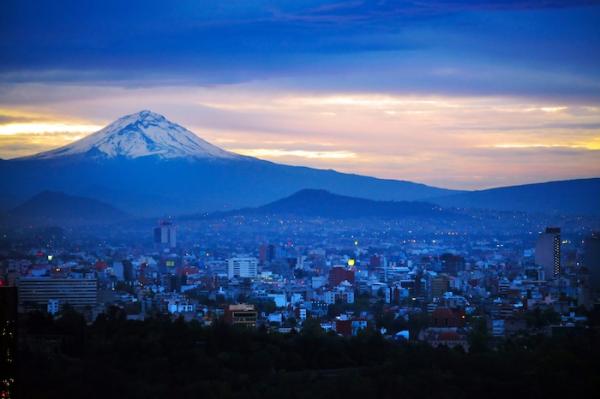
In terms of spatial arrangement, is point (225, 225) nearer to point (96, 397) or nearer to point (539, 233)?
point (539, 233)

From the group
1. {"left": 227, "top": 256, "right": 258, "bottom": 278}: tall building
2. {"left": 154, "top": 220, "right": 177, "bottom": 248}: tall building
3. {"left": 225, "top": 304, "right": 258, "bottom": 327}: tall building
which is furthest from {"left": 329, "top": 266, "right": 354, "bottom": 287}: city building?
{"left": 225, "top": 304, "right": 258, "bottom": 327}: tall building

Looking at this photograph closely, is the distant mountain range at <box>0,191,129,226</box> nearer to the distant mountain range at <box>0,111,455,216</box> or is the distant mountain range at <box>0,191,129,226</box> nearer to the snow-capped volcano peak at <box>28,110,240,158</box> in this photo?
the distant mountain range at <box>0,111,455,216</box>

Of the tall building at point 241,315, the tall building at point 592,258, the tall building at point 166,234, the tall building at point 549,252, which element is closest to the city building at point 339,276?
the tall building at point 549,252

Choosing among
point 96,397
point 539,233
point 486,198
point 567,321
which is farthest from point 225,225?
point 96,397

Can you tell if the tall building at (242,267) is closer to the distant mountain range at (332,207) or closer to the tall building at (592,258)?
the tall building at (592,258)

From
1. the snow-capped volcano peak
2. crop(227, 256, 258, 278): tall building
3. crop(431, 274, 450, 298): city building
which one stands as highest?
the snow-capped volcano peak

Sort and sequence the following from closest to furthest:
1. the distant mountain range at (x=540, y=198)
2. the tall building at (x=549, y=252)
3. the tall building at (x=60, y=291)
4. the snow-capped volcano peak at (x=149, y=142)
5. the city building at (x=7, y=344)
Result: the city building at (x=7, y=344)
the tall building at (x=60, y=291)
the tall building at (x=549, y=252)
the distant mountain range at (x=540, y=198)
the snow-capped volcano peak at (x=149, y=142)
